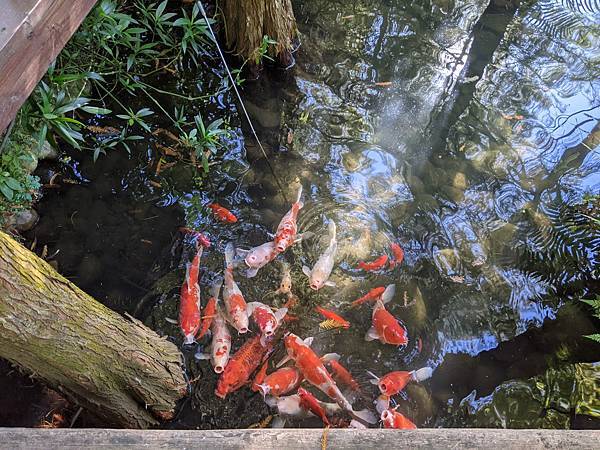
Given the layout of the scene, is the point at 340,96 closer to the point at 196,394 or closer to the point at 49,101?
the point at 49,101

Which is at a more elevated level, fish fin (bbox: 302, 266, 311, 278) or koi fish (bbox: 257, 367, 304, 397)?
fish fin (bbox: 302, 266, 311, 278)

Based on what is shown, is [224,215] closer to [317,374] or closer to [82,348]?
[317,374]

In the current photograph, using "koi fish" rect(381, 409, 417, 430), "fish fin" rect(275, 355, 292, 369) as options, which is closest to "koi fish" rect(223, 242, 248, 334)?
"fish fin" rect(275, 355, 292, 369)

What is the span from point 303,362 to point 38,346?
5.29 ft

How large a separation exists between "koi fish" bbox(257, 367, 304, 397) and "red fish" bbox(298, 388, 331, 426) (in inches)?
3.8

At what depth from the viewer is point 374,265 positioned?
3.96 m

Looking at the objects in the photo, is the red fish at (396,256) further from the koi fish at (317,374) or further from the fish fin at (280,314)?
the koi fish at (317,374)

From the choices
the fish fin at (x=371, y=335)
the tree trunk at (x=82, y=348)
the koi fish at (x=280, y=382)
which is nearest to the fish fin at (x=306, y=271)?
the fish fin at (x=371, y=335)

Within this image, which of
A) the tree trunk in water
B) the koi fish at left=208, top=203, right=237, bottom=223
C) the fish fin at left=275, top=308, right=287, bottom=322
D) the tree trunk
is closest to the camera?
the tree trunk

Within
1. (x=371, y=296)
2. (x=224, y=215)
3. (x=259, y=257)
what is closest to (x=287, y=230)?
(x=259, y=257)

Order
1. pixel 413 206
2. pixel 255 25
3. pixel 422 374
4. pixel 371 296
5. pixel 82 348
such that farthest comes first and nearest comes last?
pixel 255 25 < pixel 413 206 < pixel 371 296 < pixel 422 374 < pixel 82 348

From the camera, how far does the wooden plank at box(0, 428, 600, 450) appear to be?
6.16 feet

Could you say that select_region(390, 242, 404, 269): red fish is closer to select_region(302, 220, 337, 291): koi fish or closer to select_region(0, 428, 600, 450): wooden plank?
select_region(302, 220, 337, 291): koi fish

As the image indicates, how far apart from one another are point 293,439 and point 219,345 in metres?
1.62
